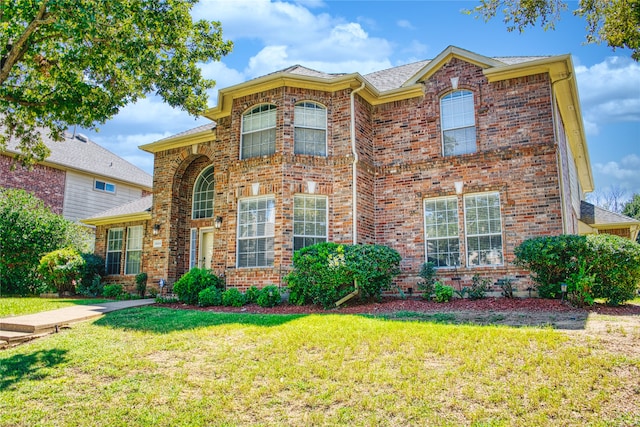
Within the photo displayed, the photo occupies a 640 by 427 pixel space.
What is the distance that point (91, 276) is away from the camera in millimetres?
17203

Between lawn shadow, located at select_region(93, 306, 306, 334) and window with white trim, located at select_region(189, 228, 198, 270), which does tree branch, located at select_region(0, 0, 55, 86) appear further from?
window with white trim, located at select_region(189, 228, 198, 270)

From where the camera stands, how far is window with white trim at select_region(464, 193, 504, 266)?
11453 millimetres

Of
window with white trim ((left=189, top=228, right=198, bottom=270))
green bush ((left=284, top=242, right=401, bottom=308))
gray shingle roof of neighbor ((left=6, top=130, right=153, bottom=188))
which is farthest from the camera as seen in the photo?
gray shingle roof of neighbor ((left=6, top=130, right=153, bottom=188))

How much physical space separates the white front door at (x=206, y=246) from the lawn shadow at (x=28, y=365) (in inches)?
337

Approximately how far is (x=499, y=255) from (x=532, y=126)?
3.27 metres

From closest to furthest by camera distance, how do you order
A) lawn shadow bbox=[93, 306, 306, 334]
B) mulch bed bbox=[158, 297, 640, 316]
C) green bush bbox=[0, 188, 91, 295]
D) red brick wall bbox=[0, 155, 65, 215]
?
lawn shadow bbox=[93, 306, 306, 334], mulch bed bbox=[158, 297, 640, 316], green bush bbox=[0, 188, 91, 295], red brick wall bbox=[0, 155, 65, 215]

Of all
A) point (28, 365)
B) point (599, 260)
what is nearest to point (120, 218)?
point (28, 365)

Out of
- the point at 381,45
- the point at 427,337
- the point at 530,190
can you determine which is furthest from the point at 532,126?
the point at 427,337

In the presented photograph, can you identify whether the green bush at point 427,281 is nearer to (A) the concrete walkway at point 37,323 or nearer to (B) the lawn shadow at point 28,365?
(A) the concrete walkway at point 37,323

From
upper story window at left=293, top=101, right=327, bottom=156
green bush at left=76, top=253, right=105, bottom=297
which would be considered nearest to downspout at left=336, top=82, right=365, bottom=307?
upper story window at left=293, top=101, right=327, bottom=156

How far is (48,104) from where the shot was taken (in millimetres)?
10305

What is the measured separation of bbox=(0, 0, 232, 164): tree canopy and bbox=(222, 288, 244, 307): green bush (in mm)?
4520

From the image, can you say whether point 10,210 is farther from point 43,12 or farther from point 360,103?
point 360,103

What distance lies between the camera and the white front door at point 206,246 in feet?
52.2
